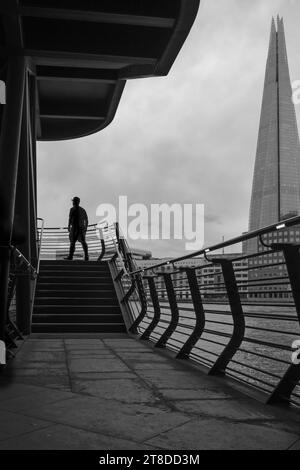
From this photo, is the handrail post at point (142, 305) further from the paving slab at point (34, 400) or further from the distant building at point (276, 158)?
the distant building at point (276, 158)

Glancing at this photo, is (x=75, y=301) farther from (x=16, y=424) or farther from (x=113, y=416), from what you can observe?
(x=16, y=424)

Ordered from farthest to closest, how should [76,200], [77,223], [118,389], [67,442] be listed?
[76,200]
[77,223]
[118,389]
[67,442]

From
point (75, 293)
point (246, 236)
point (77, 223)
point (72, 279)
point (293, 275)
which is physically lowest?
point (75, 293)

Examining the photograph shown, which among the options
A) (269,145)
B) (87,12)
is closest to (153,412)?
(87,12)

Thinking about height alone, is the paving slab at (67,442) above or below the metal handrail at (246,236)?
below

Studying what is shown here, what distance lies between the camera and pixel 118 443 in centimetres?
246

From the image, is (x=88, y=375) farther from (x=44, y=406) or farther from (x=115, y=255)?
(x=115, y=255)

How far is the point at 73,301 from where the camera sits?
34.8 ft

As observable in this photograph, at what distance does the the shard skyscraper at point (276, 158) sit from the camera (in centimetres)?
15975

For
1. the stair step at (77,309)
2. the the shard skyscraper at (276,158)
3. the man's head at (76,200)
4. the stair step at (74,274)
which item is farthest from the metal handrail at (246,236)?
the the shard skyscraper at (276,158)

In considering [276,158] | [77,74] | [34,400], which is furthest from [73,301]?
[276,158]

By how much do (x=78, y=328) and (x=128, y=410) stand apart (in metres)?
6.34

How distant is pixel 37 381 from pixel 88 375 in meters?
0.56

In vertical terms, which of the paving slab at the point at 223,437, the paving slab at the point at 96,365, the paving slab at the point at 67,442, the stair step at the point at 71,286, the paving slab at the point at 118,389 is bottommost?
the paving slab at the point at 96,365
